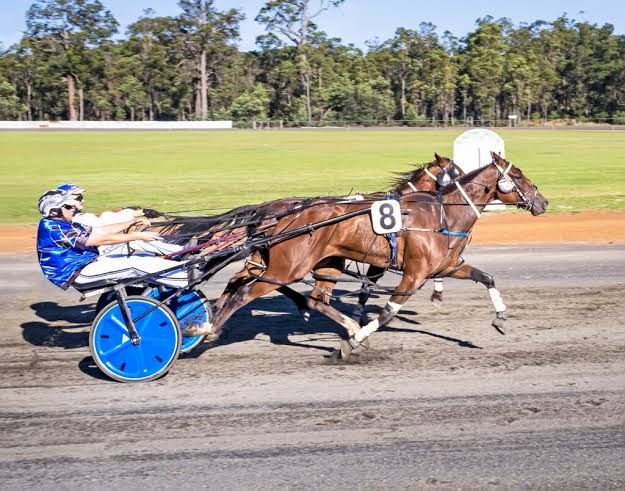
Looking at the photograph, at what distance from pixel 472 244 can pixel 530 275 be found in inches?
119

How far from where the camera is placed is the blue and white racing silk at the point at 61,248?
6730 millimetres

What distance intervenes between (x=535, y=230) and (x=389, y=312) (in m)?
9.30

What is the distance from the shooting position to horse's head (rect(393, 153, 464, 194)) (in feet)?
31.0

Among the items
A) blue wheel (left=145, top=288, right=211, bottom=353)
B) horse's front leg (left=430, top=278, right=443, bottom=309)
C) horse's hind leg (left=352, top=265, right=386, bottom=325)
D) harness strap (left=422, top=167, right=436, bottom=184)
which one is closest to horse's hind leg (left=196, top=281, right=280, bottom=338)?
blue wheel (left=145, top=288, right=211, bottom=353)

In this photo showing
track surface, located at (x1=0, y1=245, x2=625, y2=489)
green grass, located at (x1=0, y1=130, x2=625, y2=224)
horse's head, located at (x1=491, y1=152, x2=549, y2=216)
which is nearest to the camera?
track surface, located at (x1=0, y1=245, x2=625, y2=489)

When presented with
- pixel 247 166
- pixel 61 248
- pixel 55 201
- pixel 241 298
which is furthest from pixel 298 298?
pixel 247 166

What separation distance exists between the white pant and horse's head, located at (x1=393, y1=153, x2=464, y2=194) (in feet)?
10.8

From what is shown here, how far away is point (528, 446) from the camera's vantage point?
534 centimetres

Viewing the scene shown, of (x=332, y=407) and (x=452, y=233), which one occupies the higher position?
(x=452, y=233)

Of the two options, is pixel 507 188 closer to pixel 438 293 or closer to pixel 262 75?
pixel 438 293

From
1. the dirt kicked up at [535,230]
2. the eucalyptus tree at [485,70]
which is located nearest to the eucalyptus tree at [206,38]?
the eucalyptus tree at [485,70]

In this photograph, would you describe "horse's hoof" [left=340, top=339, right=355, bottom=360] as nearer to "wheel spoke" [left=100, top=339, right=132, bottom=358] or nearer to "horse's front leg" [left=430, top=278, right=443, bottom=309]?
"wheel spoke" [left=100, top=339, right=132, bottom=358]

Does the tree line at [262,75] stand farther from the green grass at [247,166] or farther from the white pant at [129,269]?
the white pant at [129,269]

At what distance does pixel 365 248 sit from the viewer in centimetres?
739
